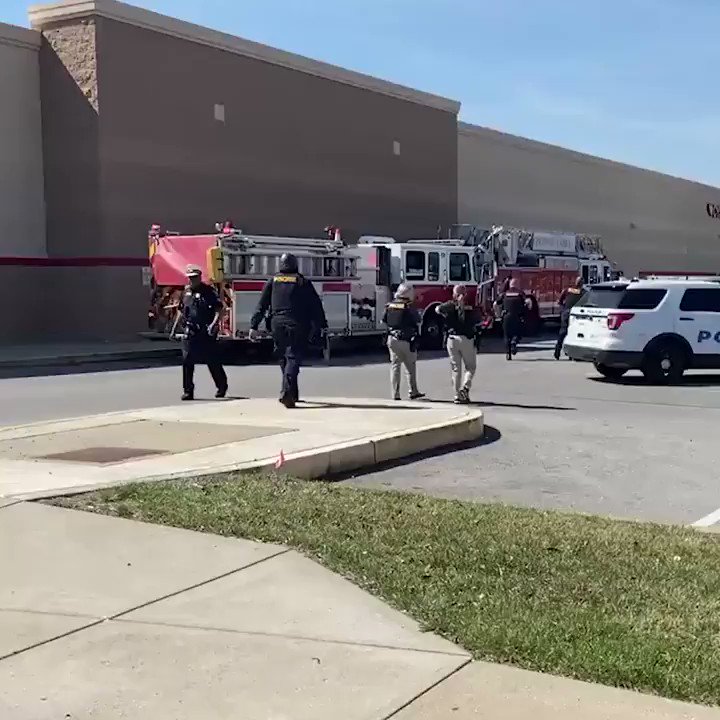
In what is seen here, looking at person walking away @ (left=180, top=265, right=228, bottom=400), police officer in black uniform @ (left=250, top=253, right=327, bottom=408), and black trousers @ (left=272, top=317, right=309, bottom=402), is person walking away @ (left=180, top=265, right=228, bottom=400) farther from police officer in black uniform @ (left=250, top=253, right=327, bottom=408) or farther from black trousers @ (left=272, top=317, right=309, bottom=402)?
black trousers @ (left=272, top=317, right=309, bottom=402)

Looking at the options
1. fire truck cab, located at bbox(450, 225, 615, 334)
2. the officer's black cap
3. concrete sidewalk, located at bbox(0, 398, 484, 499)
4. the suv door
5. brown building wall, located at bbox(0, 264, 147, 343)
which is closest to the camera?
concrete sidewalk, located at bbox(0, 398, 484, 499)

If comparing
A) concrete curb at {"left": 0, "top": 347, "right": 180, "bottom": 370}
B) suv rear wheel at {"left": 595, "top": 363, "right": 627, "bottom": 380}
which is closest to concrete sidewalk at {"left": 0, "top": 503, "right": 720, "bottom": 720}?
suv rear wheel at {"left": 595, "top": 363, "right": 627, "bottom": 380}

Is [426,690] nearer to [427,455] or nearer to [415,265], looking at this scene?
[427,455]

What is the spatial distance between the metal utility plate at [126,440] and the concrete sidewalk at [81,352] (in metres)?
12.2

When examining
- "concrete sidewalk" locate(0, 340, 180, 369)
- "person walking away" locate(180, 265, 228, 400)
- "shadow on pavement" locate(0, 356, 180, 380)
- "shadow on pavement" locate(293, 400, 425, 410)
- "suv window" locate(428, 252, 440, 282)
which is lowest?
"shadow on pavement" locate(0, 356, 180, 380)

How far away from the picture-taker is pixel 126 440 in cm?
988

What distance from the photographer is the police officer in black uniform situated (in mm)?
12211

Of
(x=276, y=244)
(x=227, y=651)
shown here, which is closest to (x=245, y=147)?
(x=276, y=244)

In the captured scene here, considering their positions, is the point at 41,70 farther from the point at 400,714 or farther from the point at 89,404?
the point at 400,714

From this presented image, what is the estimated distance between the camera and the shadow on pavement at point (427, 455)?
30.2ft

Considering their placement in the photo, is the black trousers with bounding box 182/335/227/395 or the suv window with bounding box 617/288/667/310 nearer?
the black trousers with bounding box 182/335/227/395

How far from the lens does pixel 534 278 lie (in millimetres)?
32594

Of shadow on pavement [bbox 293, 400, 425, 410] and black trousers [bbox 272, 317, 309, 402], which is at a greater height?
black trousers [bbox 272, 317, 309, 402]

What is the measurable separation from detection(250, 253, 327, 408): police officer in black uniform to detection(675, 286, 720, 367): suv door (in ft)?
27.2
